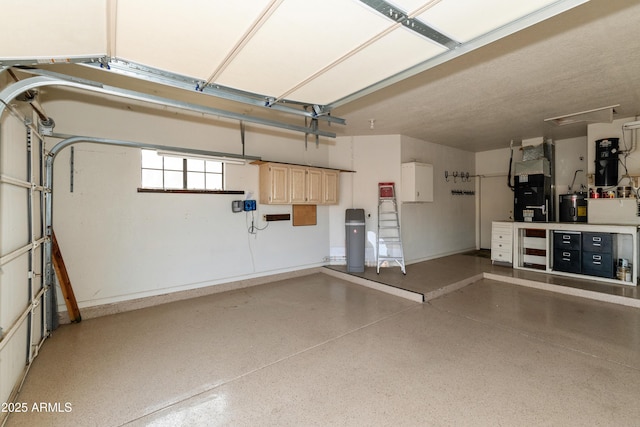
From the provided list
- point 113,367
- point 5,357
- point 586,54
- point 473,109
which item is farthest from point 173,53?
point 473,109

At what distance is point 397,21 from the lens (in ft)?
5.35

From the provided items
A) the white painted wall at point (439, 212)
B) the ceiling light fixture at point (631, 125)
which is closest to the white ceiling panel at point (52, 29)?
the white painted wall at point (439, 212)

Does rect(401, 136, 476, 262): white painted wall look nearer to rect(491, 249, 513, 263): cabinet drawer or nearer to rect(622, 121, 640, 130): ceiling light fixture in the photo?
rect(491, 249, 513, 263): cabinet drawer

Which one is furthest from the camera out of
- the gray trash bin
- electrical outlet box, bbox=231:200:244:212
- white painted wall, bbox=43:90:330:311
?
the gray trash bin

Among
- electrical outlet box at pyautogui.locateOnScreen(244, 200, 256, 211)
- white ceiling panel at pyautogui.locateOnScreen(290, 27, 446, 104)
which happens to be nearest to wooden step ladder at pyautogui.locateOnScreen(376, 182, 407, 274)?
electrical outlet box at pyautogui.locateOnScreen(244, 200, 256, 211)

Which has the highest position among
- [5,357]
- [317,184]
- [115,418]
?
[317,184]

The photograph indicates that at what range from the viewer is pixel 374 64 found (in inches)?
83.7

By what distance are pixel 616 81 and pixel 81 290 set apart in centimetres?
748

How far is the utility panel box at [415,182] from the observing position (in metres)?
5.74

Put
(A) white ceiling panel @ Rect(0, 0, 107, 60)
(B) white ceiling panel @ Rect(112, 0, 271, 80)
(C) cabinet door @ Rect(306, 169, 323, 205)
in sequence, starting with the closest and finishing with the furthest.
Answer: (A) white ceiling panel @ Rect(0, 0, 107, 60) → (B) white ceiling panel @ Rect(112, 0, 271, 80) → (C) cabinet door @ Rect(306, 169, 323, 205)

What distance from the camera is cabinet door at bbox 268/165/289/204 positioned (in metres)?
4.85

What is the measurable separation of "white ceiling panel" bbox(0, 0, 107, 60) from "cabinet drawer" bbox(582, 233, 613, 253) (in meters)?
6.93

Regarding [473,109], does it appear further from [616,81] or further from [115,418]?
[115,418]

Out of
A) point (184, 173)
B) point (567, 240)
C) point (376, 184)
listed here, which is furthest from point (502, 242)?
point (184, 173)
